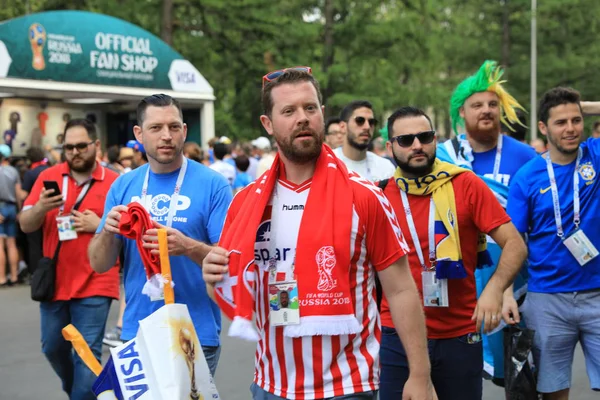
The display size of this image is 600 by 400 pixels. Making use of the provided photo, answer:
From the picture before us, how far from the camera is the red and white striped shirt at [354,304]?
10.6 ft

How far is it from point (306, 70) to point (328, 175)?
1.42 ft

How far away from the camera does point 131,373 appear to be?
3.66m

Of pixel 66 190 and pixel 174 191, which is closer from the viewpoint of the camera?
pixel 174 191

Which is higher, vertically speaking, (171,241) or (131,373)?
(171,241)

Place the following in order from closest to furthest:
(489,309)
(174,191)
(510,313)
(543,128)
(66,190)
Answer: (489,309)
(174,191)
(510,313)
(543,128)
(66,190)

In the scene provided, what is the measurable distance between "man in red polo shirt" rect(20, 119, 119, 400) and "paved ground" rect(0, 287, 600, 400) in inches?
62.4

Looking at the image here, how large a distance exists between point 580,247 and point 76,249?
11.2 ft

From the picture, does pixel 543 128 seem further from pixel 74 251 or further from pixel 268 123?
pixel 74 251

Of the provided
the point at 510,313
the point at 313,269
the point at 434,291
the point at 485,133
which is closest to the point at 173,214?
the point at 434,291

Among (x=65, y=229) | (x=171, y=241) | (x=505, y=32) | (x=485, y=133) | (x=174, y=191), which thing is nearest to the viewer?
(x=171, y=241)

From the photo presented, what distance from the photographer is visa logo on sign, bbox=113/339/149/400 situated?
11.9 ft

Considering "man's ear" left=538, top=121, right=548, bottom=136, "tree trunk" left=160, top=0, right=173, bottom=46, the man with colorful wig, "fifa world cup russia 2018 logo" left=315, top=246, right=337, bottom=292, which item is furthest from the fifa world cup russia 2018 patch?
"tree trunk" left=160, top=0, right=173, bottom=46

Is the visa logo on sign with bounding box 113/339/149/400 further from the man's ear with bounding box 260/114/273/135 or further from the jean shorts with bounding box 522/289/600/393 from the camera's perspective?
the jean shorts with bounding box 522/289/600/393

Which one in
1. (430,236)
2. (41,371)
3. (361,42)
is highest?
(361,42)
